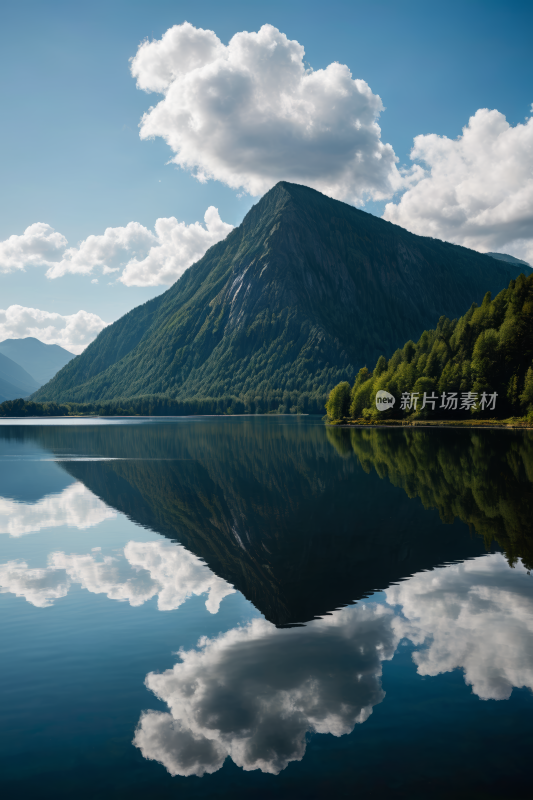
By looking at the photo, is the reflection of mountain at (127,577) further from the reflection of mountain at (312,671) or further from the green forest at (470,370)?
the green forest at (470,370)

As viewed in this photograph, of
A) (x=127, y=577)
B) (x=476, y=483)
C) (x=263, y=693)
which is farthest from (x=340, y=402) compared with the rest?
(x=263, y=693)

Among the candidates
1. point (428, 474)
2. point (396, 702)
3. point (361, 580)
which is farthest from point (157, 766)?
point (428, 474)

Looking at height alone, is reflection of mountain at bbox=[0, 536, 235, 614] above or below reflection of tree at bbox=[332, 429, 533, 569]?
below

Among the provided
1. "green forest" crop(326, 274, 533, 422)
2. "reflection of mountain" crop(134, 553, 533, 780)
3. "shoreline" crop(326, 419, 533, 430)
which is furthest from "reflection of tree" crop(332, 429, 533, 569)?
"green forest" crop(326, 274, 533, 422)

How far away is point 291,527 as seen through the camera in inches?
1042

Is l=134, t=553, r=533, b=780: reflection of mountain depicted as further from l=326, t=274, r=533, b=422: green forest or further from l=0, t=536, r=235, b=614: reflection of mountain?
l=326, t=274, r=533, b=422: green forest

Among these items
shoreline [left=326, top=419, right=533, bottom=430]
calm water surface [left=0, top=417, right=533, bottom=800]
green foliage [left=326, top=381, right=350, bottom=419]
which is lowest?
shoreline [left=326, top=419, right=533, bottom=430]

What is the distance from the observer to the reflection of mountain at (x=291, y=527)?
59.9 ft

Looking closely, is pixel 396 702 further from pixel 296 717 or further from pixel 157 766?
pixel 157 766

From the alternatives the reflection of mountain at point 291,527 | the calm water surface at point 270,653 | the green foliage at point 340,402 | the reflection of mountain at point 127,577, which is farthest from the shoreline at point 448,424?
the reflection of mountain at point 127,577

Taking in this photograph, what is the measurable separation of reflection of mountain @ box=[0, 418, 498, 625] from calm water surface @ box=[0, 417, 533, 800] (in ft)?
0.49

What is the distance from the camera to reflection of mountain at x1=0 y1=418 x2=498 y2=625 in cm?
1827

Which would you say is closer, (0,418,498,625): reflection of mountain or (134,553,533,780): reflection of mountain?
(134,553,533,780): reflection of mountain

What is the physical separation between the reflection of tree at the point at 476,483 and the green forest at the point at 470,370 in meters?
59.1
